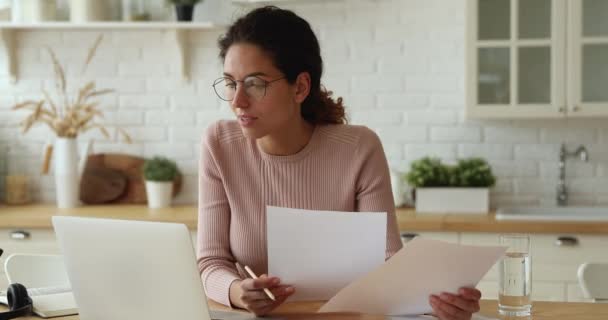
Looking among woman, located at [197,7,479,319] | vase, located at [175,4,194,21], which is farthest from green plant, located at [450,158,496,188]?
woman, located at [197,7,479,319]

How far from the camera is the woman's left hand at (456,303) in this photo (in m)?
1.94

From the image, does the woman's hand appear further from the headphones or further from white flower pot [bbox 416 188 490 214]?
white flower pot [bbox 416 188 490 214]

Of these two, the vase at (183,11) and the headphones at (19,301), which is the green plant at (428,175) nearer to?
the vase at (183,11)

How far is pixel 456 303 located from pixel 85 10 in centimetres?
302

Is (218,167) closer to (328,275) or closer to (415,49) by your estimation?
(328,275)

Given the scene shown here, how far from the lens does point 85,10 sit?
176 inches

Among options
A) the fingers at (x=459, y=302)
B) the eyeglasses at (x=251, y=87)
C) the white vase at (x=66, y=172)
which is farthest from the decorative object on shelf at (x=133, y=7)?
the fingers at (x=459, y=302)

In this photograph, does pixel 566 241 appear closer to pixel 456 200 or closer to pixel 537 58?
pixel 456 200

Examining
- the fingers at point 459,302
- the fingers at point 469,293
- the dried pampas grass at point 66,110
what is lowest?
the fingers at point 459,302

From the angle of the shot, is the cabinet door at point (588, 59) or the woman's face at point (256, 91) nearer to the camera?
the woman's face at point (256, 91)

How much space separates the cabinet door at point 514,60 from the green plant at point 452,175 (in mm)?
252

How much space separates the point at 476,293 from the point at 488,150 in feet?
8.52

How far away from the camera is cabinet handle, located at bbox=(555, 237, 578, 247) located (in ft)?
12.6

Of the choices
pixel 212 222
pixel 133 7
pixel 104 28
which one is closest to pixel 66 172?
pixel 104 28
